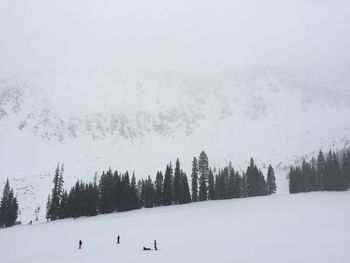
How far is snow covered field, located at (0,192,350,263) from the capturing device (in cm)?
4169

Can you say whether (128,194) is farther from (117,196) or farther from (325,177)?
(325,177)

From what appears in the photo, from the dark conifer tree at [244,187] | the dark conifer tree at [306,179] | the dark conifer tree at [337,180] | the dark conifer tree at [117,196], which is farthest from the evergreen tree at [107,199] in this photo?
the dark conifer tree at [337,180]

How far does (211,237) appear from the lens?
172ft

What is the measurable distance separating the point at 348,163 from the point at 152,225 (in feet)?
271

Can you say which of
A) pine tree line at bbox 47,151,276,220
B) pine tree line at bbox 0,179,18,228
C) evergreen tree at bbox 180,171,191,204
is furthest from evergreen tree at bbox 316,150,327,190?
pine tree line at bbox 0,179,18,228

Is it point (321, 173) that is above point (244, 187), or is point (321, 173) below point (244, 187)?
above

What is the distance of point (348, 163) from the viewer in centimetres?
12588

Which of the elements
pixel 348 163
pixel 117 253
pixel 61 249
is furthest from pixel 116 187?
pixel 348 163

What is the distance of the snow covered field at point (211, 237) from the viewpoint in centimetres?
4169

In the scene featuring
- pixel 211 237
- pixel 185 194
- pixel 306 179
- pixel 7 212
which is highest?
pixel 306 179

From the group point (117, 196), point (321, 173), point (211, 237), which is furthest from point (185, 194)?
point (211, 237)

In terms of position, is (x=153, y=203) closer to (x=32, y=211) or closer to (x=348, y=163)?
(x=348, y=163)

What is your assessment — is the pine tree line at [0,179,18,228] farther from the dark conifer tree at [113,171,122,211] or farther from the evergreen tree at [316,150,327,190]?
the evergreen tree at [316,150,327,190]

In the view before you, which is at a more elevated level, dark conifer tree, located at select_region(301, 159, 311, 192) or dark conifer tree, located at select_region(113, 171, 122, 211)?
dark conifer tree, located at select_region(301, 159, 311, 192)
